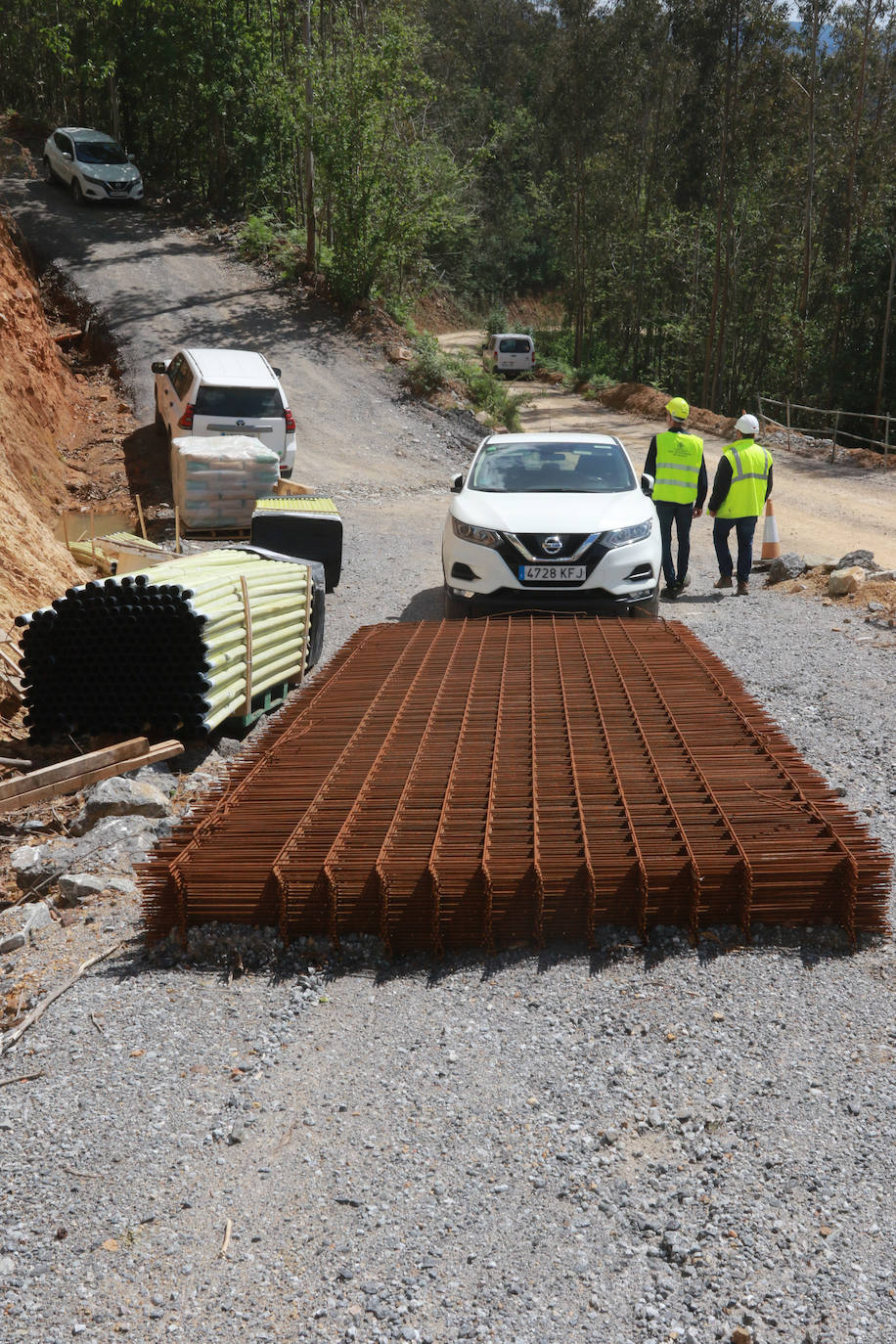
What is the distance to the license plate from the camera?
28.1 ft

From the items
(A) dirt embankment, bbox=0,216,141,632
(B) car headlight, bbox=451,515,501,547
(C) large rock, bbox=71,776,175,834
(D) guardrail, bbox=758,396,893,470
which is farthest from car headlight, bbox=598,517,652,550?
(D) guardrail, bbox=758,396,893,470

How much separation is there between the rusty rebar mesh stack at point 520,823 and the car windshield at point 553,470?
8.73ft

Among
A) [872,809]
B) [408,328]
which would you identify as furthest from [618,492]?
[408,328]

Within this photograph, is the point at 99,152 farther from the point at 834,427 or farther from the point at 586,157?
the point at 586,157

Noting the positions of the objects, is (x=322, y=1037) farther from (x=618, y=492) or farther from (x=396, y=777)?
(x=618, y=492)

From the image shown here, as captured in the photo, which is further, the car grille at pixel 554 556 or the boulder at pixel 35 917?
the car grille at pixel 554 556

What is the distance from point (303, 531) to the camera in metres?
11.1

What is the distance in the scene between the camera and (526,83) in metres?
68.4

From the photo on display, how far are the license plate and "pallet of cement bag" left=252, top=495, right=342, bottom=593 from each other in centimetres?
294

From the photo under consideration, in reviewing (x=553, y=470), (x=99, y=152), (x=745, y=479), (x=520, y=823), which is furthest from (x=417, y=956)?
(x=99, y=152)

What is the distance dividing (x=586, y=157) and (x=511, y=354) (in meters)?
14.3

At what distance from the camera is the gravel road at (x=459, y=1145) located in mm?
2643

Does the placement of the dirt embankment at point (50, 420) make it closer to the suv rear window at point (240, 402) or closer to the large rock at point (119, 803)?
the suv rear window at point (240, 402)

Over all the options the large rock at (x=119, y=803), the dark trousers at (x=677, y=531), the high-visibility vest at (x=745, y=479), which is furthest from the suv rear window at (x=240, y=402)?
the large rock at (x=119, y=803)
